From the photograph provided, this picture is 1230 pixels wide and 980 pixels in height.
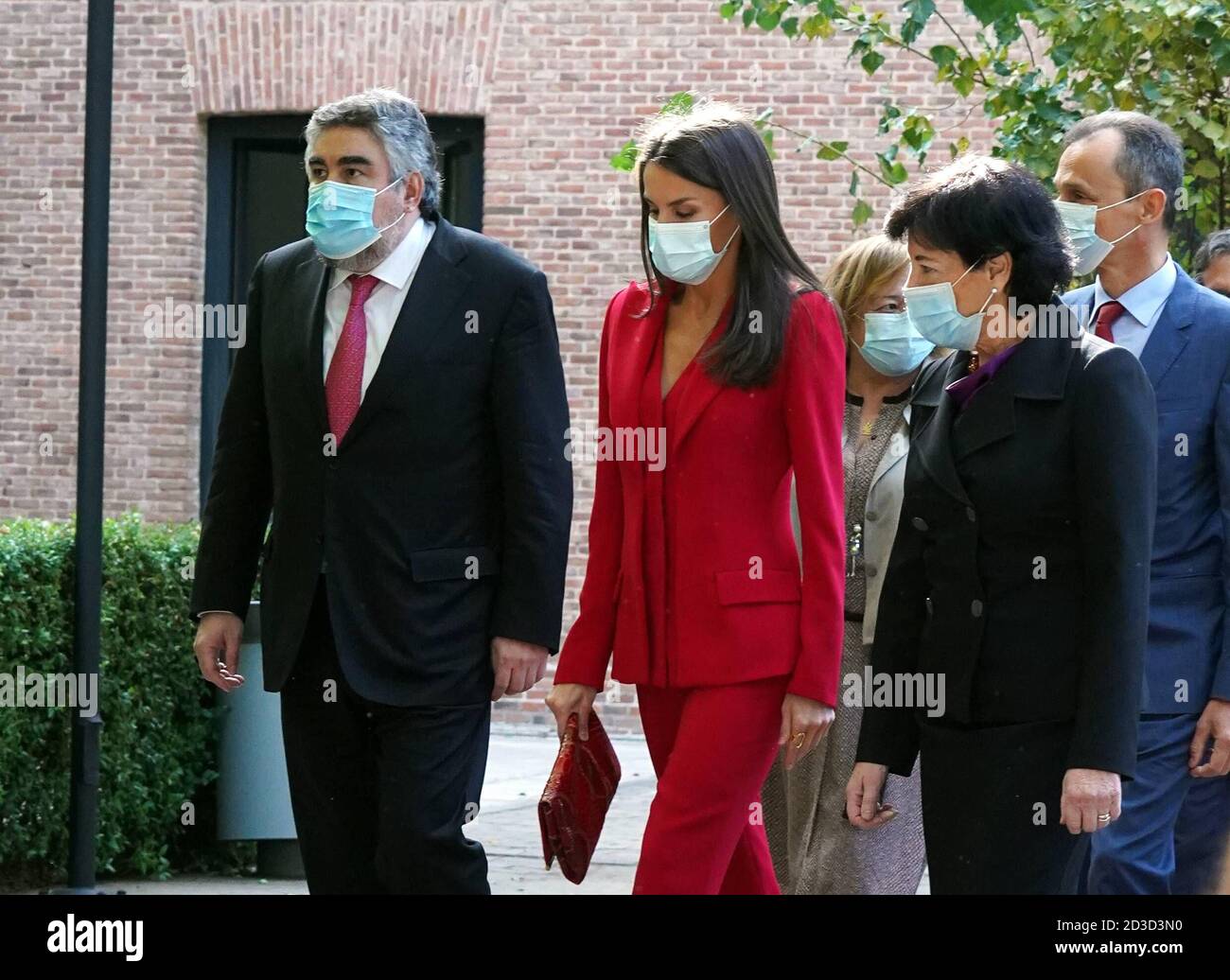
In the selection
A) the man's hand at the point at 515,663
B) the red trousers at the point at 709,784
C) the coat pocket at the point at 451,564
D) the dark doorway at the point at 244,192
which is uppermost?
the dark doorway at the point at 244,192

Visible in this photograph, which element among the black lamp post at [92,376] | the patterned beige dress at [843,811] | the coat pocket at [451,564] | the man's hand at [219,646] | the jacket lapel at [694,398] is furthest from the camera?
the black lamp post at [92,376]

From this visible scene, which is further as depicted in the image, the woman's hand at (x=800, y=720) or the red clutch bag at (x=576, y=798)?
the red clutch bag at (x=576, y=798)

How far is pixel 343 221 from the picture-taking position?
4.27 metres

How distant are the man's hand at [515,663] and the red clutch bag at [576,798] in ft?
0.53

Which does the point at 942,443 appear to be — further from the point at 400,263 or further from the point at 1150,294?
the point at 400,263

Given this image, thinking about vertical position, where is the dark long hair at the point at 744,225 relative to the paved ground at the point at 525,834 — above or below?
above

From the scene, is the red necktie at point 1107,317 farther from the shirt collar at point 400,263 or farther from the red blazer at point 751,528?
the shirt collar at point 400,263

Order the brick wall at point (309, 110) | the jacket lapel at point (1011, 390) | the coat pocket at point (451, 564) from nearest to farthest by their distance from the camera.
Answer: the jacket lapel at point (1011, 390), the coat pocket at point (451, 564), the brick wall at point (309, 110)

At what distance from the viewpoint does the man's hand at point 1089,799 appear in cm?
330

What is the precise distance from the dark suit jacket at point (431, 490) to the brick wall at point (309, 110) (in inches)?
308

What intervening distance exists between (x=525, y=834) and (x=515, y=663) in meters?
4.49

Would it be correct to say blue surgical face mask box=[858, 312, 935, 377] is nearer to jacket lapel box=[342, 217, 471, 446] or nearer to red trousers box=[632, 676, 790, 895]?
jacket lapel box=[342, 217, 471, 446]

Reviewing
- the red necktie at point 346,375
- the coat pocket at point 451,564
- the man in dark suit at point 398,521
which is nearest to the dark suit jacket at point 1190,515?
the man in dark suit at point 398,521

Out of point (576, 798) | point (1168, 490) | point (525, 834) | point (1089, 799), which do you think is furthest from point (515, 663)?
point (525, 834)
